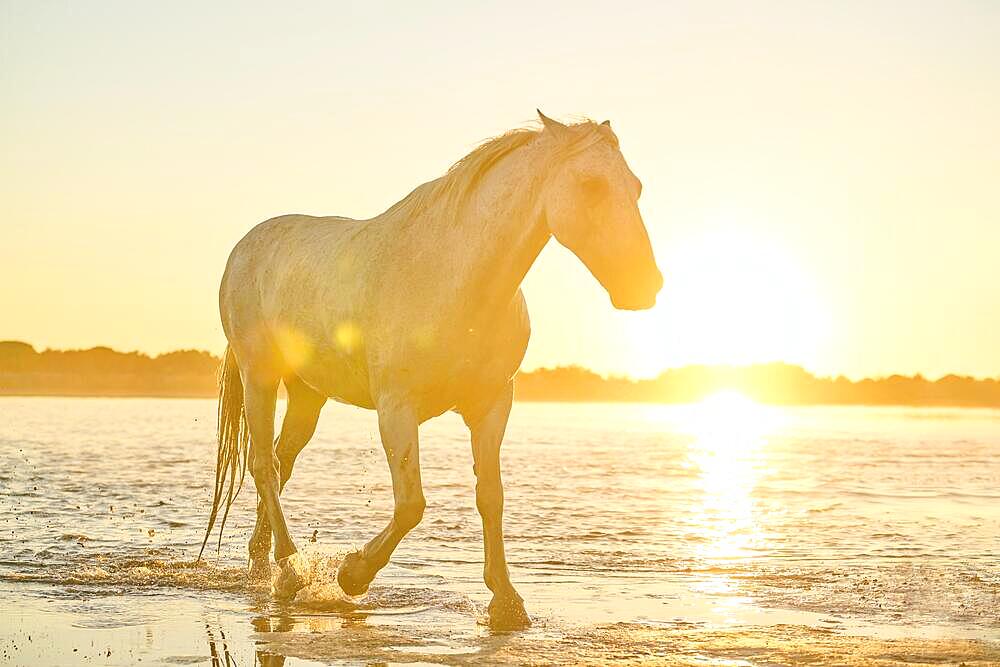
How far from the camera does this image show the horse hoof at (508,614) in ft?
21.3

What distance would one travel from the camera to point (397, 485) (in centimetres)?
657

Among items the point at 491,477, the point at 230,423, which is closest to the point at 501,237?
the point at 491,477

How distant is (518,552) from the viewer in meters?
9.73

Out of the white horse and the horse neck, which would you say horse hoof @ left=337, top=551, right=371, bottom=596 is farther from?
the horse neck

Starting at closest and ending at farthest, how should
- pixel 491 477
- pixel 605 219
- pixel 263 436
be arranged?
1. pixel 605 219
2. pixel 491 477
3. pixel 263 436

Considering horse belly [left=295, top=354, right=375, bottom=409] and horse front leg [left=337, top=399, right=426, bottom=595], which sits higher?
horse belly [left=295, top=354, right=375, bottom=409]

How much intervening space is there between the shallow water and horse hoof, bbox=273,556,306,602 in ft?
0.40

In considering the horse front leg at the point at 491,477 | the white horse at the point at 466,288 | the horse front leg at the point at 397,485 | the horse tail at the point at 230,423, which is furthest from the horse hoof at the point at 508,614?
the horse tail at the point at 230,423

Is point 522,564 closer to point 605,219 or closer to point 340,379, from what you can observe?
point 340,379

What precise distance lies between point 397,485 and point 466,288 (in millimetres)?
1173

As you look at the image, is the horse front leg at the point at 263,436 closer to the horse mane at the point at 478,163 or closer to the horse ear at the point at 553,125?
the horse mane at the point at 478,163

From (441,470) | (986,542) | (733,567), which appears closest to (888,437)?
(441,470)

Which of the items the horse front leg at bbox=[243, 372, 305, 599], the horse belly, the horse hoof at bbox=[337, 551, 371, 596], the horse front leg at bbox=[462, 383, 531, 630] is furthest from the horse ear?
the horse front leg at bbox=[243, 372, 305, 599]

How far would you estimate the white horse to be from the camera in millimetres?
6176
